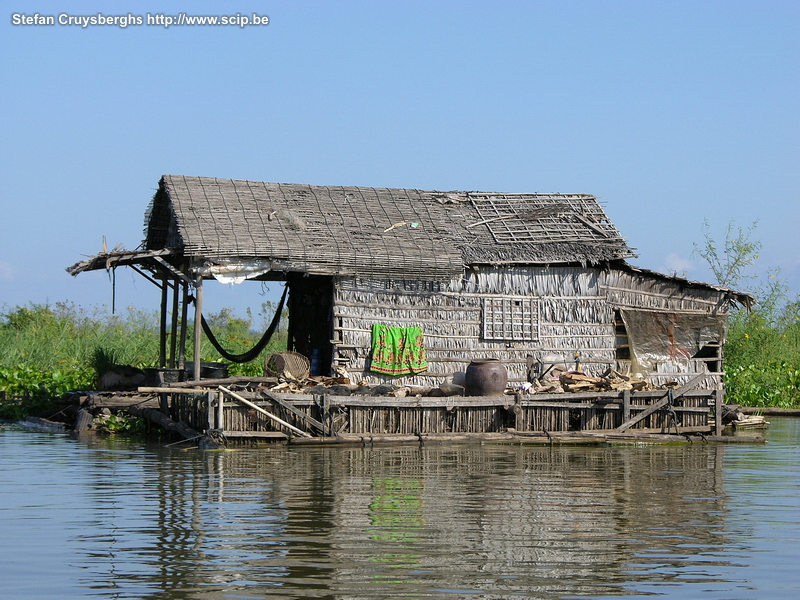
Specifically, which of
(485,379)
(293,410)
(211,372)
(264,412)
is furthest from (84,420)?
(485,379)

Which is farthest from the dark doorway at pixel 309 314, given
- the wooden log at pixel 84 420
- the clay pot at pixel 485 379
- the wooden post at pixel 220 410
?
the wooden post at pixel 220 410

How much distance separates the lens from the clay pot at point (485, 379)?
16.3m

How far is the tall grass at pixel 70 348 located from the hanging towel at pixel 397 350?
4.12 meters

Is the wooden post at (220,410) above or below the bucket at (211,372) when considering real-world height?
below

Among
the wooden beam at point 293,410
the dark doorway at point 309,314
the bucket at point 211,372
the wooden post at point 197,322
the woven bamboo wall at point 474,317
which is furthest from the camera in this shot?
the dark doorway at point 309,314

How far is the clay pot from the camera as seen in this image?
16.3 m

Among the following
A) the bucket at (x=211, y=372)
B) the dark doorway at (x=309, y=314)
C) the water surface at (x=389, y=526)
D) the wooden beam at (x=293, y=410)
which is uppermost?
the dark doorway at (x=309, y=314)

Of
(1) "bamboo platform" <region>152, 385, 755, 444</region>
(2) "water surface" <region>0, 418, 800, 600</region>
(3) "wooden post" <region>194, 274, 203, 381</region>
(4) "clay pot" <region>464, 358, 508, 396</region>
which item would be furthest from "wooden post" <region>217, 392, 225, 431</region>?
(4) "clay pot" <region>464, 358, 508, 396</region>

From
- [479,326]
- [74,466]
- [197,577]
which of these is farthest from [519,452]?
[197,577]

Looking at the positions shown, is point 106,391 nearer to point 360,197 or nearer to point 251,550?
point 360,197

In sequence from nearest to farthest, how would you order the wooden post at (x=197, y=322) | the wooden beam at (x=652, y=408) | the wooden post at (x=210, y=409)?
1. the wooden post at (x=210, y=409)
2. the wooden post at (x=197, y=322)
3. the wooden beam at (x=652, y=408)

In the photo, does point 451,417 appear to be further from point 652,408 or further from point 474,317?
point 652,408

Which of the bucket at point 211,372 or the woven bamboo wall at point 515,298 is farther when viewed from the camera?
the bucket at point 211,372

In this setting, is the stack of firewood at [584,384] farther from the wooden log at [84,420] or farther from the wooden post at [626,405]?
the wooden log at [84,420]
